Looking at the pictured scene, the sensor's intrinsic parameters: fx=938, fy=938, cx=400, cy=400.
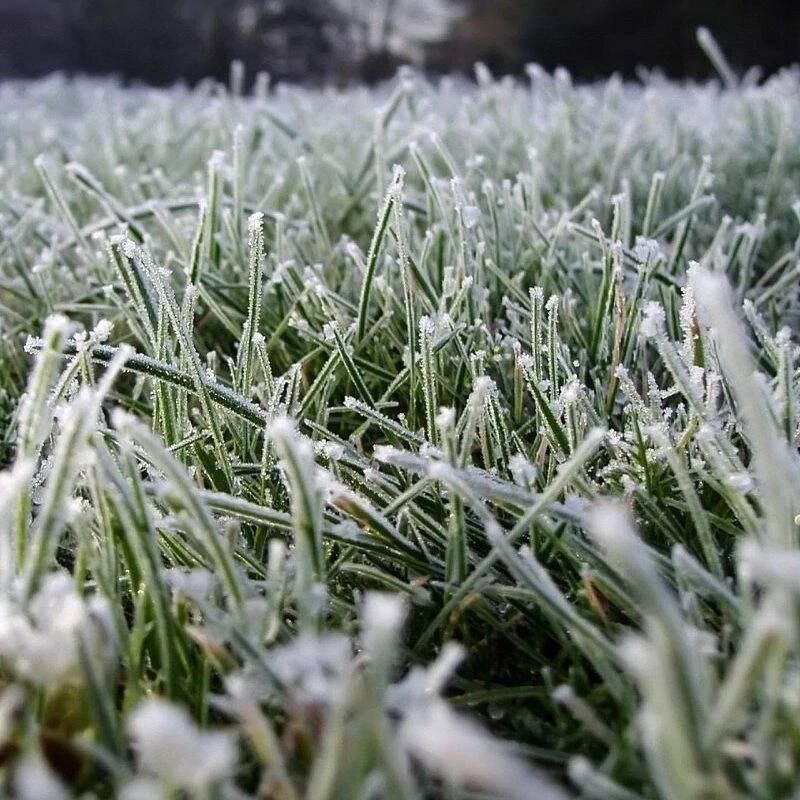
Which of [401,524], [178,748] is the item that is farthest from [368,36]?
[178,748]

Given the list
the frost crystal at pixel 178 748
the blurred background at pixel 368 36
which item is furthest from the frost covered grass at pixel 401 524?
the blurred background at pixel 368 36

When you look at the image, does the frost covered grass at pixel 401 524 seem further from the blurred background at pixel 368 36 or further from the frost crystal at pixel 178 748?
the blurred background at pixel 368 36

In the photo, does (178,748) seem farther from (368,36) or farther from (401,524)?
(368,36)

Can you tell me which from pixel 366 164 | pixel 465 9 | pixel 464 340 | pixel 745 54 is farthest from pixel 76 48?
pixel 464 340

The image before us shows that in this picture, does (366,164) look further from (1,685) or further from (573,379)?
(1,685)

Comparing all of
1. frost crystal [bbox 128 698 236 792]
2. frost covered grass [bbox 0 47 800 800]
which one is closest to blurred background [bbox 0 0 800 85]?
frost covered grass [bbox 0 47 800 800]

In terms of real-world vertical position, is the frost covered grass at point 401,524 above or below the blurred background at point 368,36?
below
